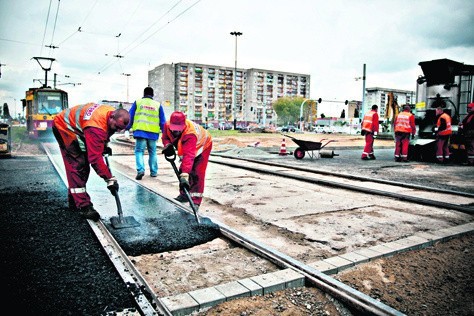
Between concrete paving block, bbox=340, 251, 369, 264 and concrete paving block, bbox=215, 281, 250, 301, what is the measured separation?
107cm

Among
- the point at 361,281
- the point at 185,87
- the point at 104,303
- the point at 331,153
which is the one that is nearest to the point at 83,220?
the point at 104,303

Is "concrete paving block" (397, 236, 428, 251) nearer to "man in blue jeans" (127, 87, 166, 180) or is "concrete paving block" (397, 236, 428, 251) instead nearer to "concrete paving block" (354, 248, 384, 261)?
"concrete paving block" (354, 248, 384, 261)

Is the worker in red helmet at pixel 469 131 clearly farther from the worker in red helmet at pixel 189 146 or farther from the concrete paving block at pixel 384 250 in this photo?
the worker in red helmet at pixel 189 146

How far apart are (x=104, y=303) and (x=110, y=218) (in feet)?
6.78

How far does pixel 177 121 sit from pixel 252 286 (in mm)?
2332

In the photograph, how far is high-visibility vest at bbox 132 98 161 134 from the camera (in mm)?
7180

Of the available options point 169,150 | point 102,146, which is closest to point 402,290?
point 169,150

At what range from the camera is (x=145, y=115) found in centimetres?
719

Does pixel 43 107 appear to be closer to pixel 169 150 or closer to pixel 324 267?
pixel 169 150

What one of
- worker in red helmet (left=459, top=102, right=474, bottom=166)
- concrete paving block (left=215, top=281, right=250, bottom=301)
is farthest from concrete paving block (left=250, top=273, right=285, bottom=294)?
worker in red helmet (left=459, top=102, right=474, bottom=166)

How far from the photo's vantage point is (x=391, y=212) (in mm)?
4691

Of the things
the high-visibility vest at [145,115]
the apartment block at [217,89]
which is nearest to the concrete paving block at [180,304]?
the high-visibility vest at [145,115]

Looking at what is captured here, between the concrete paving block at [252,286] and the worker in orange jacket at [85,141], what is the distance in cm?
222

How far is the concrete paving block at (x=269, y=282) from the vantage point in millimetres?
2494
